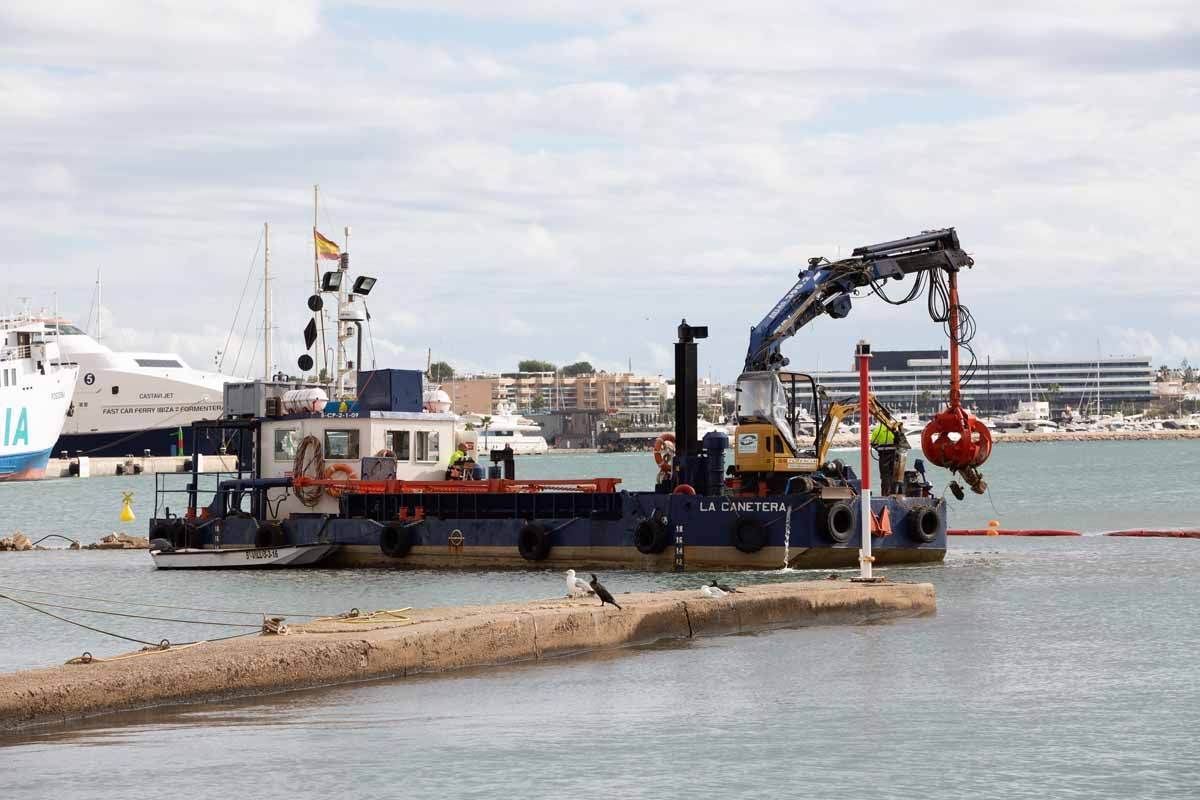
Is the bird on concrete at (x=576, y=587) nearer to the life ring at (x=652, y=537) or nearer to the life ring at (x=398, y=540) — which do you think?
the life ring at (x=652, y=537)

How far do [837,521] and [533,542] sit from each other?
5.93 meters

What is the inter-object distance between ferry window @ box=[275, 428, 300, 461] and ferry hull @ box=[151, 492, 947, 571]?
129 cm

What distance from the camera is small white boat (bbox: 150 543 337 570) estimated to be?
33.8 meters

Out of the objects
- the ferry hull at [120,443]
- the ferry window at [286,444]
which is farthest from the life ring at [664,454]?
the ferry hull at [120,443]

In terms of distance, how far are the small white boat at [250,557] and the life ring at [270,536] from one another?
0.21 metres

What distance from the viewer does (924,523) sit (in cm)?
3162

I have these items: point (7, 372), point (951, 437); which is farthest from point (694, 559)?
point (7, 372)

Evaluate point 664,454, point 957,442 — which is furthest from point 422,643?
point 664,454

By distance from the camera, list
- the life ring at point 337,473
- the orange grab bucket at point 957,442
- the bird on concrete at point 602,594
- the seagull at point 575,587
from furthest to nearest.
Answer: the life ring at point 337,473 < the orange grab bucket at point 957,442 < the seagull at point 575,587 < the bird on concrete at point 602,594

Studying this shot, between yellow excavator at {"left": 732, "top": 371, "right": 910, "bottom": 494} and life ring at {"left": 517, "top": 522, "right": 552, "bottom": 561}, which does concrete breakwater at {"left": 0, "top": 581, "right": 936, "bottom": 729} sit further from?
life ring at {"left": 517, "top": 522, "right": 552, "bottom": 561}

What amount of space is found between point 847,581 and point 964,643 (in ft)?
7.25

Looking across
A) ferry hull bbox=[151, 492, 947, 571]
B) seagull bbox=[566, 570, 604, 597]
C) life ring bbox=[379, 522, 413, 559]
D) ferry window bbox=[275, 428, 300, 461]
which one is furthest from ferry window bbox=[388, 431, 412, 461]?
seagull bbox=[566, 570, 604, 597]

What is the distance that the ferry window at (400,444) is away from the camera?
34969 millimetres

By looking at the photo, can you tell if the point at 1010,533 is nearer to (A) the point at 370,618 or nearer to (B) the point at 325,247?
(B) the point at 325,247
